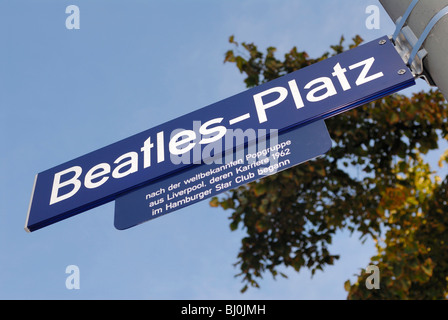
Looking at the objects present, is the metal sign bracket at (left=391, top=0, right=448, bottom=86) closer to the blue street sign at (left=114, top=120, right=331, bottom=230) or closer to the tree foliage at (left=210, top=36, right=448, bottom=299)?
the blue street sign at (left=114, top=120, right=331, bottom=230)

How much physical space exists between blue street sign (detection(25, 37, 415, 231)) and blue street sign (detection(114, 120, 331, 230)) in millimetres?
56

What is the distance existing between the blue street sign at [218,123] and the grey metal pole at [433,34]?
29 centimetres

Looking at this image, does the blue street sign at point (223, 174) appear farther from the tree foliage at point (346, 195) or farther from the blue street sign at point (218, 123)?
the tree foliage at point (346, 195)

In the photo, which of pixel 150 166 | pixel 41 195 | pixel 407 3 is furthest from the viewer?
pixel 41 195

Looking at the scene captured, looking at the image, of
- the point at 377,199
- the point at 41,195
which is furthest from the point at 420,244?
A: the point at 41,195

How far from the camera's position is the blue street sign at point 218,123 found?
8.84ft

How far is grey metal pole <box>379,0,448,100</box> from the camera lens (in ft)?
7.06

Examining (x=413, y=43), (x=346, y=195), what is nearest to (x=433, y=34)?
(x=413, y=43)

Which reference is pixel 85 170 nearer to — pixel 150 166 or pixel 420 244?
pixel 150 166

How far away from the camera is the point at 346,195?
26.9 feet

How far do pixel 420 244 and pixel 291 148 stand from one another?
240 inches

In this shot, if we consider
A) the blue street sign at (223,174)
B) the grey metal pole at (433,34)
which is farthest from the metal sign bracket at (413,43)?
the blue street sign at (223,174)
